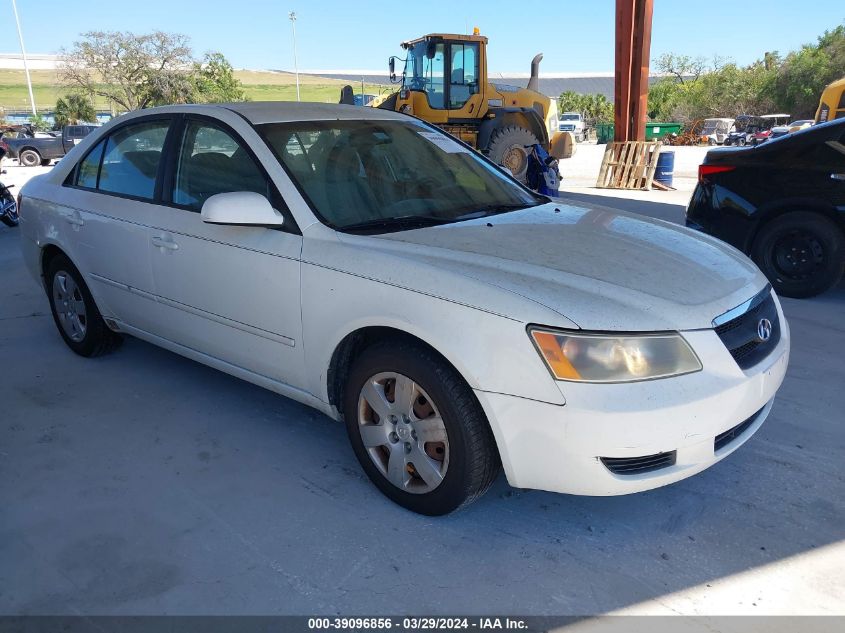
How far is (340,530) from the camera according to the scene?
8.48 feet

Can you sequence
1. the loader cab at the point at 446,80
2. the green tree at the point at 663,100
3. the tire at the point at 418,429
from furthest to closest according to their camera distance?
1. the green tree at the point at 663,100
2. the loader cab at the point at 446,80
3. the tire at the point at 418,429

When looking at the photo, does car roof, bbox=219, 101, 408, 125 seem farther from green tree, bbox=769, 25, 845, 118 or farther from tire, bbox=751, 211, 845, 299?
green tree, bbox=769, 25, 845, 118

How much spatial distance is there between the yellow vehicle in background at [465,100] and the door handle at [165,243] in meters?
10.3

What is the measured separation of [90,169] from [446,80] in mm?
10650

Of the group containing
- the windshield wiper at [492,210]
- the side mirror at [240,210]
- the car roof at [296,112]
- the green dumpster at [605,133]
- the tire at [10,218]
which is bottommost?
the green dumpster at [605,133]

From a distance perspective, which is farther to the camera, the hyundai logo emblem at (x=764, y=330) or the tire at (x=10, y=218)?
the tire at (x=10, y=218)

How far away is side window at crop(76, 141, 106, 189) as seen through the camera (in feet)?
13.4

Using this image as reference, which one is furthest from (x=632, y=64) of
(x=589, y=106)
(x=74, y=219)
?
(x=589, y=106)

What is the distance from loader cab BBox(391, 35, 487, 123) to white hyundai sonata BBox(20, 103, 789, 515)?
410 inches

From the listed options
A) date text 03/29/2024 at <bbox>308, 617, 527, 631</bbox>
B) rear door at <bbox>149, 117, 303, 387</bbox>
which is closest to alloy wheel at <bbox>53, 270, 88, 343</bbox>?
rear door at <bbox>149, 117, 303, 387</bbox>

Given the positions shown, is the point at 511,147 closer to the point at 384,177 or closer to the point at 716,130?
the point at 384,177

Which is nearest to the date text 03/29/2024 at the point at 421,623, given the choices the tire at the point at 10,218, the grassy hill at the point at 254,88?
the tire at the point at 10,218

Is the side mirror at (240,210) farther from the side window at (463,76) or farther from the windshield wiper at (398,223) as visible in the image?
the side window at (463,76)

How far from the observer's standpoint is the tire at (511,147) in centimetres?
1340
